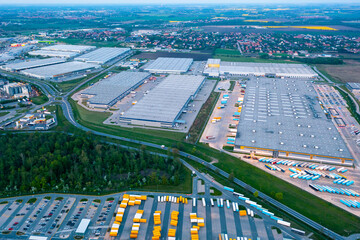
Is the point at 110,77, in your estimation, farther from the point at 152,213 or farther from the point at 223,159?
the point at 152,213

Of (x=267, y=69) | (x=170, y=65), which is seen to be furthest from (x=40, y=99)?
(x=267, y=69)

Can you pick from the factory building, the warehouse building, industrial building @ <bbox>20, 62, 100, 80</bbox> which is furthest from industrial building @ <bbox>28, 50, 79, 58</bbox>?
the warehouse building

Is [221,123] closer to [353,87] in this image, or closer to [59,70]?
[353,87]

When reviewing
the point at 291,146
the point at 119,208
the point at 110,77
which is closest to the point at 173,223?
the point at 119,208

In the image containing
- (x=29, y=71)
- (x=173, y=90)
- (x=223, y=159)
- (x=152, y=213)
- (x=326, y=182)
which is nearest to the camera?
(x=152, y=213)

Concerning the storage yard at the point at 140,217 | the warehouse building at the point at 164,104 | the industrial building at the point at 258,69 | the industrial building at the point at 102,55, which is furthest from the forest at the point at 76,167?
the industrial building at the point at 102,55

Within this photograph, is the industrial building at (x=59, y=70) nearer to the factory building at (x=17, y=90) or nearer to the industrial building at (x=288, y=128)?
the factory building at (x=17, y=90)

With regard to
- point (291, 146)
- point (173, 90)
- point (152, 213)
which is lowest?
point (152, 213)
